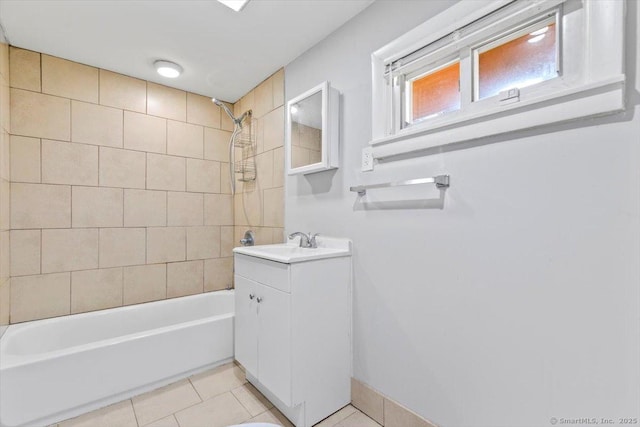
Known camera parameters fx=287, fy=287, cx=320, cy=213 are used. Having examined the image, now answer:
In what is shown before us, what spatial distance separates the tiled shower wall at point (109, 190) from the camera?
6.61 ft

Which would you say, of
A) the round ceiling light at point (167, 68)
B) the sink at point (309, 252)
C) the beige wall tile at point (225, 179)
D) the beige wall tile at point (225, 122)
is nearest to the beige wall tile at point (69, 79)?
the round ceiling light at point (167, 68)

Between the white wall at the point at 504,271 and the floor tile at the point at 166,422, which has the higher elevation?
the white wall at the point at 504,271

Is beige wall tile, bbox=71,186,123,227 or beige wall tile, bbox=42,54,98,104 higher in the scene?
beige wall tile, bbox=42,54,98,104

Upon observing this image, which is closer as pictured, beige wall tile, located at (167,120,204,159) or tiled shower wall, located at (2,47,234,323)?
tiled shower wall, located at (2,47,234,323)

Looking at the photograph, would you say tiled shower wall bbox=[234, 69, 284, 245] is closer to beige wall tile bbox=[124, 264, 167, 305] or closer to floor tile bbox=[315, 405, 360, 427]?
beige wall tile bbox=[124, 264, 167, 305]

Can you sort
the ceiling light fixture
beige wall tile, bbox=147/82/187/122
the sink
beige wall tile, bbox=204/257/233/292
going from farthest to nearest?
beige wall tile, bbox=204/257/233/292 < beige wall tile, bbox=147/82/187/122 < the ceiling light fixture < the sink

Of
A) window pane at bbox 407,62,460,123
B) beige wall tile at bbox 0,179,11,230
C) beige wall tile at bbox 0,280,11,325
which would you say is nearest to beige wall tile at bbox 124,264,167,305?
beige wall tile at bbox 0,280,11,325

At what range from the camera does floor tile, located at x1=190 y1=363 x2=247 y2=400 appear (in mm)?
1801

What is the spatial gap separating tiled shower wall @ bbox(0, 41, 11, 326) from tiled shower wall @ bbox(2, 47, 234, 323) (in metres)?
0.07

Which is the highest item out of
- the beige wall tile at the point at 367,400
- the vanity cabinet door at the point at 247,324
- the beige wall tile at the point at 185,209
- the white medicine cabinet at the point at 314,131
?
the white medicine cabinet at the point at 314,131

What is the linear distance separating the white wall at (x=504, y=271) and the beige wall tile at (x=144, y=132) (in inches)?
69.2

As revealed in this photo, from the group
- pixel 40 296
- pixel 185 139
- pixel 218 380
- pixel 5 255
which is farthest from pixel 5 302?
pixel 185 139

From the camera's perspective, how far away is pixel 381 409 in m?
1.50

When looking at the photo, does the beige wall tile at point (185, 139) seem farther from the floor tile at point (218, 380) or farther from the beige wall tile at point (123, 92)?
the floor tile at point (218, 380)
